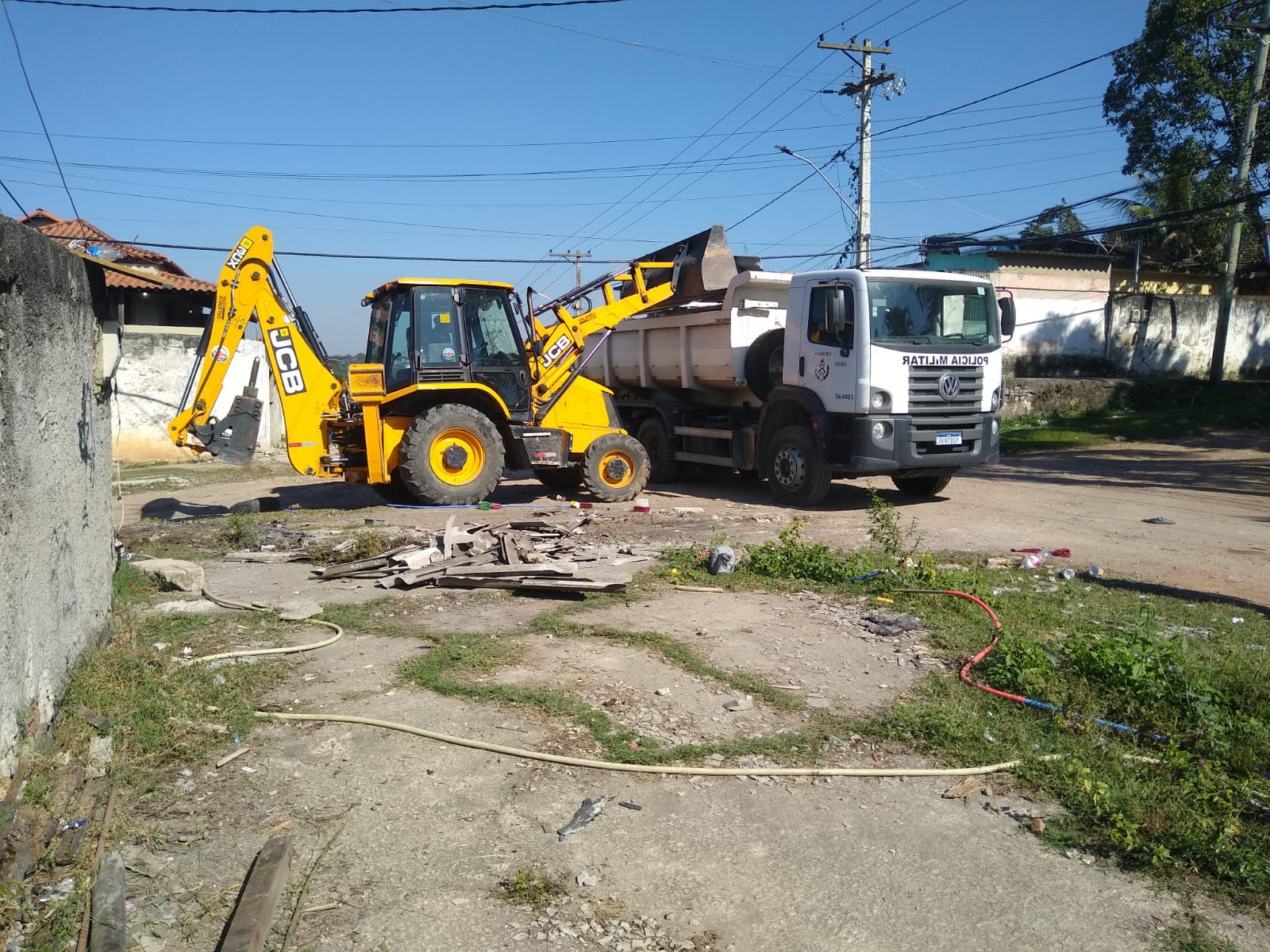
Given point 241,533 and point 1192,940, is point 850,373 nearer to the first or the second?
point 241,533

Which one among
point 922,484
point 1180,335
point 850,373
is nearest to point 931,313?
point 850,373

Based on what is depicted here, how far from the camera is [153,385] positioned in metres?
19.6

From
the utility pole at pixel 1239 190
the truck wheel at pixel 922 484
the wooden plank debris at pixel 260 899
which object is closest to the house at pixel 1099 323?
the utility pole at pixel 1239 190

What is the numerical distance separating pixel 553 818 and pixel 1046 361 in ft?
81.8

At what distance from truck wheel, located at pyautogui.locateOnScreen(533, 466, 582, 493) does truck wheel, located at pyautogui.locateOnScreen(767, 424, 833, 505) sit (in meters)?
2.69

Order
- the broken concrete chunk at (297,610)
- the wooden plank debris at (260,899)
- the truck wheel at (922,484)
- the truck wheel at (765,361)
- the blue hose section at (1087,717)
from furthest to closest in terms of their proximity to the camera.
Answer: the truck wheel at (765,361) → the truck wheel at (922,484) → the broken concrete chunk at (297,610) → the blue hose section at (1087,717) → the wooden plank debris at (260,899)

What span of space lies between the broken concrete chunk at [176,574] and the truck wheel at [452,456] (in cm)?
406

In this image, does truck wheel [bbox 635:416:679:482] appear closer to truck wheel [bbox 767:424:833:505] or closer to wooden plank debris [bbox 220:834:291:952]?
truck wheel [bbox 767:424:833:505]

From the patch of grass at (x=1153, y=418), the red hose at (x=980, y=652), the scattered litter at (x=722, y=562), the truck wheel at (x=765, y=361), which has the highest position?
the truck wheel at (x=765, y=361)

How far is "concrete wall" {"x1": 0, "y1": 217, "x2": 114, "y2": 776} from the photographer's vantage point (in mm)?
3973

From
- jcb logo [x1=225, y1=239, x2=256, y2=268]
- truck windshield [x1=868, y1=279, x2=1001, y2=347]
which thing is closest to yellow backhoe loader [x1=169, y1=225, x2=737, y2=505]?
jcb logo [x1=225, y1=239, x2=256, y2=268]

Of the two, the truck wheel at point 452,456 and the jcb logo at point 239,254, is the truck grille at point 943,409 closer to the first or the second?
the truck wheel at point 452,456

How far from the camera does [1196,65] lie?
81.1 ft

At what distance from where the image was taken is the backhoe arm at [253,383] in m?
11.3
